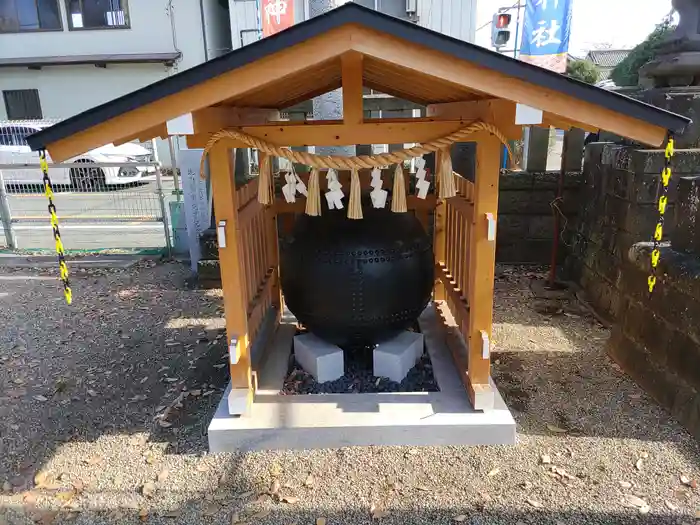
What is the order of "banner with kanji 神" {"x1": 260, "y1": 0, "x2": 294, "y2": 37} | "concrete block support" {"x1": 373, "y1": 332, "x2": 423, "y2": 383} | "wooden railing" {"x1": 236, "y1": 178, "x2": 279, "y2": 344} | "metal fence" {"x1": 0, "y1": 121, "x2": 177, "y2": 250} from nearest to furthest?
"wooden railing" {"x1": 236, "y1": 178, "x2": 279, "y2": 344}, "concrete block support" {"x1": 373, "y1": 332, "x2": 423, "y2": 383}, "metal fence" {"x1": 0, "y1": 121, "x2": 177, "y2": 250}, "banner with kanji 神" {"x1": 260, "y1": 0, "x2": 294, "y2": 37}

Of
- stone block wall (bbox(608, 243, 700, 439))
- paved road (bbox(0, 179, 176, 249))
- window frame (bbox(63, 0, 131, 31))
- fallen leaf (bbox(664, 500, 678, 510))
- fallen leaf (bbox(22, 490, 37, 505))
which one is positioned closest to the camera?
fallen leaf (bbox(664, 500, 678, 510))

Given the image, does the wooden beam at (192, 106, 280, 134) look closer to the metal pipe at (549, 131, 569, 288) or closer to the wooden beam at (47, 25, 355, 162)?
the wooden beam at (47, 25, 355, 162)

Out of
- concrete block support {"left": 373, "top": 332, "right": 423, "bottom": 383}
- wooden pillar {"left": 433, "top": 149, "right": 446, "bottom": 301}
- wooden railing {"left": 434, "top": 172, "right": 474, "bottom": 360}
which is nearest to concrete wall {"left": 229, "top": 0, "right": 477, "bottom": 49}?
wooden pillar {"left": 433, "top": 149, "right": 446, "bottom": 301}

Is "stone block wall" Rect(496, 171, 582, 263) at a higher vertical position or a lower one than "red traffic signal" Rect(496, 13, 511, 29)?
lower

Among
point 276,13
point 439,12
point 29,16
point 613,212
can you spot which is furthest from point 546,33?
point 29,16

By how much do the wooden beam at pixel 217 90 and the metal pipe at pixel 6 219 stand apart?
25.3 ft

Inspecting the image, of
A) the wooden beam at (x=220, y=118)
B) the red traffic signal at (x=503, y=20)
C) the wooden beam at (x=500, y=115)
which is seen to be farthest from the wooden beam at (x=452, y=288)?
the red traffic signal at (x=503, y=20)

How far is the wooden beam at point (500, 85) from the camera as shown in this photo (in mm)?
2885

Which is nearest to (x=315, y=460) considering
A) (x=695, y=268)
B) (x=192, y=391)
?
(x=192, y=391)

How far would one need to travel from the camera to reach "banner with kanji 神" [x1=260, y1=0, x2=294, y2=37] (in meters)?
12.3

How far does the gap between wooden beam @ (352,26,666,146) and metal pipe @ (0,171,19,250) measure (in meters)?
9.16

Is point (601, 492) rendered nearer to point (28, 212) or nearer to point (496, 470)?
point (496, 470)

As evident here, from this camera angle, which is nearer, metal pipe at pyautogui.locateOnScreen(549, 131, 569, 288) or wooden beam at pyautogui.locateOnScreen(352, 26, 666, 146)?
wooden beam at pyautogui.locateOnScreen(352, 26, 666, 146)

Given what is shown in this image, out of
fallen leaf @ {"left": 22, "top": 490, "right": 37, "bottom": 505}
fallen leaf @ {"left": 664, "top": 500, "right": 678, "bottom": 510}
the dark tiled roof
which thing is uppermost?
the dark tiled roof
